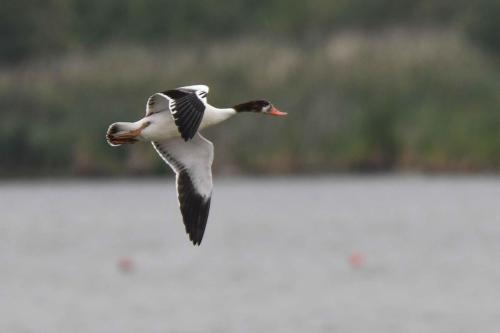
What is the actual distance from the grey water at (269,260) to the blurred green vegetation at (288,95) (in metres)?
1.18

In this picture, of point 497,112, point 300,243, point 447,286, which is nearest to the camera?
point 447,286

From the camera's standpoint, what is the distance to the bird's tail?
13.3 meters

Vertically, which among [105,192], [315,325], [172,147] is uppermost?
[172,147]

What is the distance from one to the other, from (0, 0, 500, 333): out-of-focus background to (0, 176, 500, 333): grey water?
0.09 m

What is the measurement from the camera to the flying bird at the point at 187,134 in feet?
41.1

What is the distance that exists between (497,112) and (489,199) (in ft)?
24.1

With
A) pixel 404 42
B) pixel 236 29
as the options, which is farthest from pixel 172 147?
pixel 236 29

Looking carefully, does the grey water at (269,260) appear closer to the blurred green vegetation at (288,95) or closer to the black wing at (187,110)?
the blurred green vegetation at (288,95)

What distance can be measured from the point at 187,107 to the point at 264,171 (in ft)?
121

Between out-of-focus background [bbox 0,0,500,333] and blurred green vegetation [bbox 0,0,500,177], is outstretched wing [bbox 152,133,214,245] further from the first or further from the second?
blurred green vegetation [bbox 0,0,500,177]

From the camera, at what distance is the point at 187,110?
12.5 metres

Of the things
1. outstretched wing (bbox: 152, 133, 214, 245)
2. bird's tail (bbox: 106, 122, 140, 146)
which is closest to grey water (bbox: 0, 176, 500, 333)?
outstretched wing (bbox: 152, 133, 214, 245)

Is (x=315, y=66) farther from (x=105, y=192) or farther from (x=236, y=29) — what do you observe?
(x=236, y=29)

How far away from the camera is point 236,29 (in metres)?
61.8
